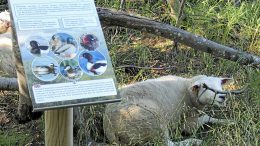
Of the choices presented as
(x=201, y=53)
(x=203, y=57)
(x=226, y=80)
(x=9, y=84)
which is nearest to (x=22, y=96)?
(x=9, y=84)

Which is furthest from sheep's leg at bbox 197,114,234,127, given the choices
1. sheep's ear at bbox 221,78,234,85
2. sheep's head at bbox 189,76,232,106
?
sheep's ear at bbox 221,78,234,85

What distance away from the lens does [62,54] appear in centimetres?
267

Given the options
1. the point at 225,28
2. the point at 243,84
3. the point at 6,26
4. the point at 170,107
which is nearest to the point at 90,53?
the point at 170,107

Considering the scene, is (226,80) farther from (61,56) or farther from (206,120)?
(61,56)

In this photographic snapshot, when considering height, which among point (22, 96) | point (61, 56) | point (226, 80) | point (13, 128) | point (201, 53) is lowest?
point (13, 128)

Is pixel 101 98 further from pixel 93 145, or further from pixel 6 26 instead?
pixel 6 26

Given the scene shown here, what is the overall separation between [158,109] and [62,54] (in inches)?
70.9

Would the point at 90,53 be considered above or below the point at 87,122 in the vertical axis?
above

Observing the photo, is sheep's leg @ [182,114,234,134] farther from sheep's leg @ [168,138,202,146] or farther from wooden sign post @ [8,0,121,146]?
wooden sign post @ [8,0,121,146]

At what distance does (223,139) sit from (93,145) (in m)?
1.03

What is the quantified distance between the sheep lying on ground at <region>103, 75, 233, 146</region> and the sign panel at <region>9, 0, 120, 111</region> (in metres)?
1.43

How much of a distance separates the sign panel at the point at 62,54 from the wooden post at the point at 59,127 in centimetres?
30

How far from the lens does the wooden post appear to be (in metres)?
2.85

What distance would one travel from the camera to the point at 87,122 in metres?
4.03
